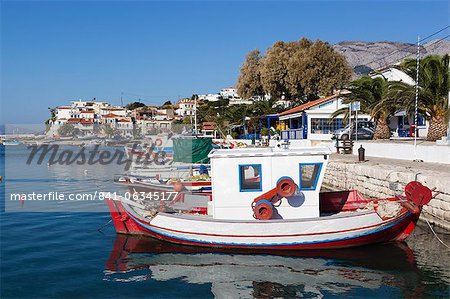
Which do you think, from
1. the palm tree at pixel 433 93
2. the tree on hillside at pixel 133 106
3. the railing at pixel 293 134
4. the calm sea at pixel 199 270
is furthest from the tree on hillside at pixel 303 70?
the tree on hillside at pixel 133 106

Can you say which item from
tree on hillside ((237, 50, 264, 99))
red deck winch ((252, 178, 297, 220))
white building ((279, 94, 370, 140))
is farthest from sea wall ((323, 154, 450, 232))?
tree on hillside ((237, 50, 264, 99))

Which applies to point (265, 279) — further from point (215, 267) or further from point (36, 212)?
point (36, 212)

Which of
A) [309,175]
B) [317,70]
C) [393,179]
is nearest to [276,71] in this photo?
[317,70]

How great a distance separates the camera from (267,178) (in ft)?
35.6

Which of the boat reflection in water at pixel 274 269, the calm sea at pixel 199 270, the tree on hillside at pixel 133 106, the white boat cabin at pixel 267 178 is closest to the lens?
the calm sea at pixel 199 270

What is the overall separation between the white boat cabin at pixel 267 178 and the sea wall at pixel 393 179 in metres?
3.55

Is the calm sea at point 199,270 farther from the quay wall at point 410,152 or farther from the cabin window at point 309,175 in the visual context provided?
the quay wall at point 410,152

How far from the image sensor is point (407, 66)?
844 inches

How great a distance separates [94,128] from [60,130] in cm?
1203

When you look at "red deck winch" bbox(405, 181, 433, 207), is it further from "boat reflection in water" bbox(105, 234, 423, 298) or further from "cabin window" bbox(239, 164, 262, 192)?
"cabin window" bbox(239, 164, 262, 192)

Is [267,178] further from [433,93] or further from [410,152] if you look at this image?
[433,93]

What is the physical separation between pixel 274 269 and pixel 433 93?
14.5 meters

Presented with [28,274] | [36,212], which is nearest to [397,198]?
[28,274]

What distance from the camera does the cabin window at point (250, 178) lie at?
35.7 ft
